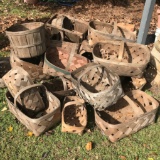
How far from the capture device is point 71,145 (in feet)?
11.0

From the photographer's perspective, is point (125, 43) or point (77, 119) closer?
point (77, 119)

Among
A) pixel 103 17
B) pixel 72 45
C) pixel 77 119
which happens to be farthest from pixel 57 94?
pixel 103 17

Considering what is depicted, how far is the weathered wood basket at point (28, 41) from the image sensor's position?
12.0 feet

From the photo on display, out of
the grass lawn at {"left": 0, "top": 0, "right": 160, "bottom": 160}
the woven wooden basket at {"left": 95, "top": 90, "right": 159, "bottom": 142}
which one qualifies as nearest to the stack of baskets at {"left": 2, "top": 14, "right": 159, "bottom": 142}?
the woven wooden basket at {"left": 95, "top": 90, "right": 159, "bottom": 142}

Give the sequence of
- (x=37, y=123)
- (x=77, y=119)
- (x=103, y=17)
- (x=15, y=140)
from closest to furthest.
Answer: (x=37, y=123) → (x=15, y=140) → (x=77, y=119) → (x=103, y=17)

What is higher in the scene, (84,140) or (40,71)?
(40,71)

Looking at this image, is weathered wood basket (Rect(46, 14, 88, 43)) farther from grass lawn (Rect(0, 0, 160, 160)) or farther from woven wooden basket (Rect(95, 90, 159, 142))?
grass lawn (Rect(0, 0, 160, 160))

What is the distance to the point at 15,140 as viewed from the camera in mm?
3381

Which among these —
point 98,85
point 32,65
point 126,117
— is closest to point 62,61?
point 32,65

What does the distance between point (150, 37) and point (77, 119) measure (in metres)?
2.95

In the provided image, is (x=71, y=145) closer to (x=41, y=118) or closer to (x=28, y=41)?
(x=41, y=118)

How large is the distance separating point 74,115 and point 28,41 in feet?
4.48

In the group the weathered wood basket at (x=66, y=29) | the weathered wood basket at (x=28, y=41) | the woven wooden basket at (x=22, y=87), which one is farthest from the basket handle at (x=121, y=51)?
the woven wooden basket at (x=22, y=87)

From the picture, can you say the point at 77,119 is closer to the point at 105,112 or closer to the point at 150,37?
the point at 105,112
